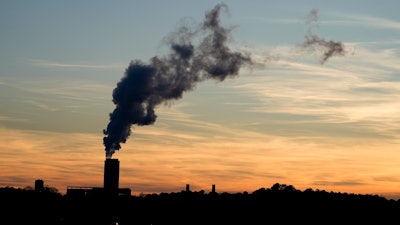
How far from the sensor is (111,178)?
128m

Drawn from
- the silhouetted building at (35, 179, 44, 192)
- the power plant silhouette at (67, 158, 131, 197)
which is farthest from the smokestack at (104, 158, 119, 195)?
the silhouetted building at (35, 179, 44, 192)

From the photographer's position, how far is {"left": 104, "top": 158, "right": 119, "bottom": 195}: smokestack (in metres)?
127

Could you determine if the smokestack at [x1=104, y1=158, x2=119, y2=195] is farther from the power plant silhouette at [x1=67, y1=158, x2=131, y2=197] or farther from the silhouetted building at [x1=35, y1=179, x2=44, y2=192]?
the silhouetted building at [x1=35, y1=179, x2=44, y2=192]

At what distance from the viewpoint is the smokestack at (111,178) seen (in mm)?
126875

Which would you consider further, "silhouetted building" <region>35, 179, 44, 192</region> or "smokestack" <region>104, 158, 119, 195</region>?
"silhouetted building" <region>35, 179, 44, 192</region>

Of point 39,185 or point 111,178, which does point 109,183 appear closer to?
point 111,178

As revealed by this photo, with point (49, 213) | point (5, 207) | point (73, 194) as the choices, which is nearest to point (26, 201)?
point (5, 207)

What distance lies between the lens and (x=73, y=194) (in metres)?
135

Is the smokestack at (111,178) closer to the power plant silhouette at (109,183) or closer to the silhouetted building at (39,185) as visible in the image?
the power plant silhouette at (109,183)

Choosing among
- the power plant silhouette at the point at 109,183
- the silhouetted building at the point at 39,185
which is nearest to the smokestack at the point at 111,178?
the power plant silhouette at the point at 109,183

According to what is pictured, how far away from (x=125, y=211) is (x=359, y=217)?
2868 inches

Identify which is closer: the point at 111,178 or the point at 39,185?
the point at 111,178

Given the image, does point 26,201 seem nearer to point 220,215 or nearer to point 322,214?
point 220,215

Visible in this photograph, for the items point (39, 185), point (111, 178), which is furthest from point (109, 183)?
point (39, 185)
